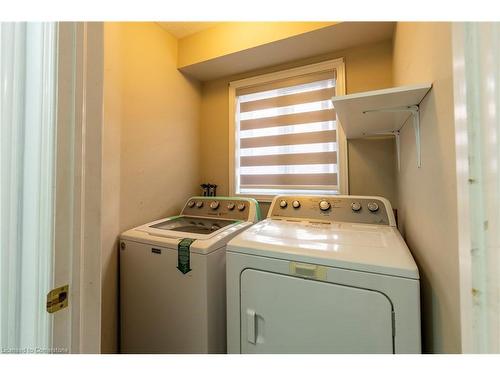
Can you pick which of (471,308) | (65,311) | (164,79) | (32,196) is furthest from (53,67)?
(164,79)

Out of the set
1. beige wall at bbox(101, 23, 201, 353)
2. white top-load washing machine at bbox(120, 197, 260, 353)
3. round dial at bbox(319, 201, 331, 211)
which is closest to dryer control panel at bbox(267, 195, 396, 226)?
round dial at bbox(319, 201, 331, 211)

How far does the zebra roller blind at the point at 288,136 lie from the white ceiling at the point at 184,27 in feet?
1.89

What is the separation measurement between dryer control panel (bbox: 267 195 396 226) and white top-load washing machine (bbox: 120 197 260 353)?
0.33 meters

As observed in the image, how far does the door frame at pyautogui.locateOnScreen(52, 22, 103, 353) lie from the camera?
0.47 metres

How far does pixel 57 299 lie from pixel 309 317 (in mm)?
826

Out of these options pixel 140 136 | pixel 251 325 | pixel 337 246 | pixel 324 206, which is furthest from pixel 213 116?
pixel 251 325

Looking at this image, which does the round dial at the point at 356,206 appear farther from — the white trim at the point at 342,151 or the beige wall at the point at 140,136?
the beige wall at the point at 140,136

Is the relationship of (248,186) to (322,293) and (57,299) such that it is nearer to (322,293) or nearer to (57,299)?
(322,293)

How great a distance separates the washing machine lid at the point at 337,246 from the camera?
0.78m

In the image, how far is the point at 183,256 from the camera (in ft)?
3.92

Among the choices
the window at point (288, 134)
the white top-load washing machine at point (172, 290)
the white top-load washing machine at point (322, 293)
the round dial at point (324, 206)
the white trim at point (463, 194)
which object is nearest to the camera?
the white trim at point (463, 194)

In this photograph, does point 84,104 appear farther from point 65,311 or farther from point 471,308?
point 471,308

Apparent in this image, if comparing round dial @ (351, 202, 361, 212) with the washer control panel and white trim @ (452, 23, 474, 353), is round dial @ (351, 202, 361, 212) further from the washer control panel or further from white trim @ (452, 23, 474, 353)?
white trim @ (452, 23, 474, 353)

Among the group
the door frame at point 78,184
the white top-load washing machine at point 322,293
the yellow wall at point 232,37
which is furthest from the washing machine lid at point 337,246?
the yellow wall at point 232,37
